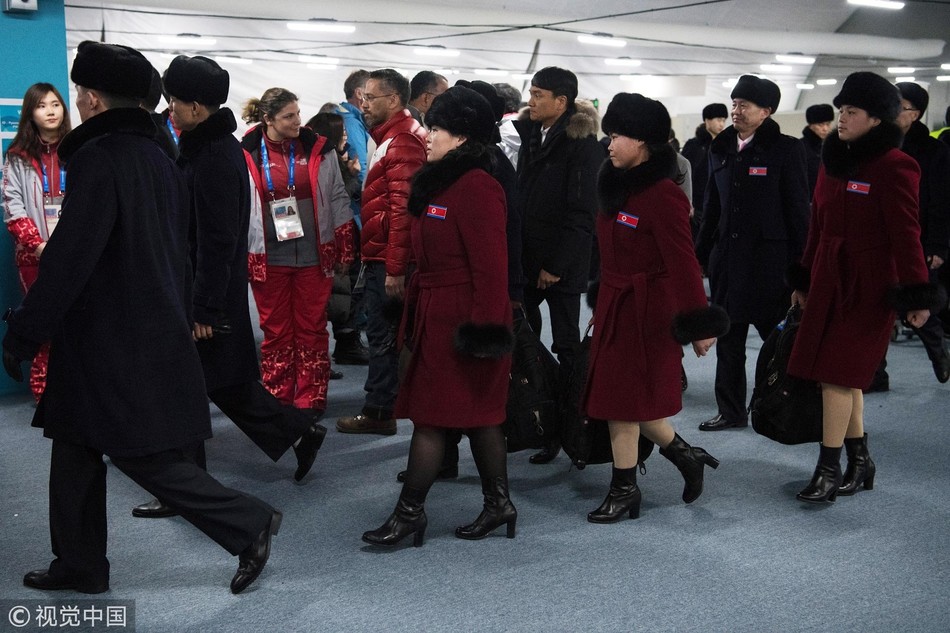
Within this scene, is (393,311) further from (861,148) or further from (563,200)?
(861,148)

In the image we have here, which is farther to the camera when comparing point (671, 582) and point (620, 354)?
point (620, 354)

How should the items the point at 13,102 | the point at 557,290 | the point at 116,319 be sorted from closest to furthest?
the point at 116,319
the point at 557,290
the point at 13,102

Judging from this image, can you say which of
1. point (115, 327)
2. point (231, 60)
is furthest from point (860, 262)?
point (231, 60)

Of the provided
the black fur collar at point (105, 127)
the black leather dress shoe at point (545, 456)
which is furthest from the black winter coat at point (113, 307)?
the black leather dress shoe at point (545, 456)

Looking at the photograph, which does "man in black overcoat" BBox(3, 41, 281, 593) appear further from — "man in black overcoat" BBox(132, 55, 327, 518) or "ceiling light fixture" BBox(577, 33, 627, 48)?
"ceiling light fixture" BBox(577, 33, 627, 48)

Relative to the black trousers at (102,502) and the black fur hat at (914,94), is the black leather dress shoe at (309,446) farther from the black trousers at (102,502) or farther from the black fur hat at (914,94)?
the black fur hat at (914,94)

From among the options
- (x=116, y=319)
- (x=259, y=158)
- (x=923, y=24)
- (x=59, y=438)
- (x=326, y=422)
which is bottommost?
(x=326, y=422)

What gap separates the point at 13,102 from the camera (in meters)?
4.91

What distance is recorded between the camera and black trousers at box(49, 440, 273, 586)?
248 centimetres

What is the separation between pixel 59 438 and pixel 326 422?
2.13m

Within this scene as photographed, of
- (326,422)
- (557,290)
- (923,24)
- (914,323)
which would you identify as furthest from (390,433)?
(923,24)

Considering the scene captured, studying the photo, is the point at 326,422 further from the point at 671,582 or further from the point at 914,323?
the point at 914,323

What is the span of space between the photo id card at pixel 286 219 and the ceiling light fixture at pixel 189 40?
12209mm

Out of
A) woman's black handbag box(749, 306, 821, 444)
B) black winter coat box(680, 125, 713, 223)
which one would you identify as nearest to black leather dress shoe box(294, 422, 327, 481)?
woman's black handbag box(749, 306, 821, 444)
